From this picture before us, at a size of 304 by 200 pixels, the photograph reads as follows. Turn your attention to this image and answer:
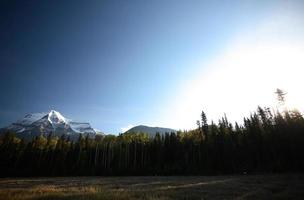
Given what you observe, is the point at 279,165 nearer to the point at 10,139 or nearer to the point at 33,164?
the point at 33,164

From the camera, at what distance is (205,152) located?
7081cm

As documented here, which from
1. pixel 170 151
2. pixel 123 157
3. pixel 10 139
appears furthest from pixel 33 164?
pixel 170 151

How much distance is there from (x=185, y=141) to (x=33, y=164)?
67.5 m

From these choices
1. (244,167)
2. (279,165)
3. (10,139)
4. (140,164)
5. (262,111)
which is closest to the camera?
(279,165)

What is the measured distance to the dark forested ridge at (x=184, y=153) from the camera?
5850 cm

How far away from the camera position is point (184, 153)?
75.2 meters

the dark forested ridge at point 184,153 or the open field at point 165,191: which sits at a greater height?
the dark forested ridge at point 184,153

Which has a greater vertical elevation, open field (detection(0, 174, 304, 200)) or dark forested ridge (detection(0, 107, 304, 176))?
dark forested ridge (detection(0, 107, 304, 176))

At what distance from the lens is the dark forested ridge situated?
2303 inches

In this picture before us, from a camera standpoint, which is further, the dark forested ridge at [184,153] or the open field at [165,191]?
the dark forested ridge at [184,153]

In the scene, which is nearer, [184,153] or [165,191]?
[165,191]

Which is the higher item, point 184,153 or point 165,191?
point 184,153

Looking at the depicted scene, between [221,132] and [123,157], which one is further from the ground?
[221,132]

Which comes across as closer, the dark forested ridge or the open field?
the open field
